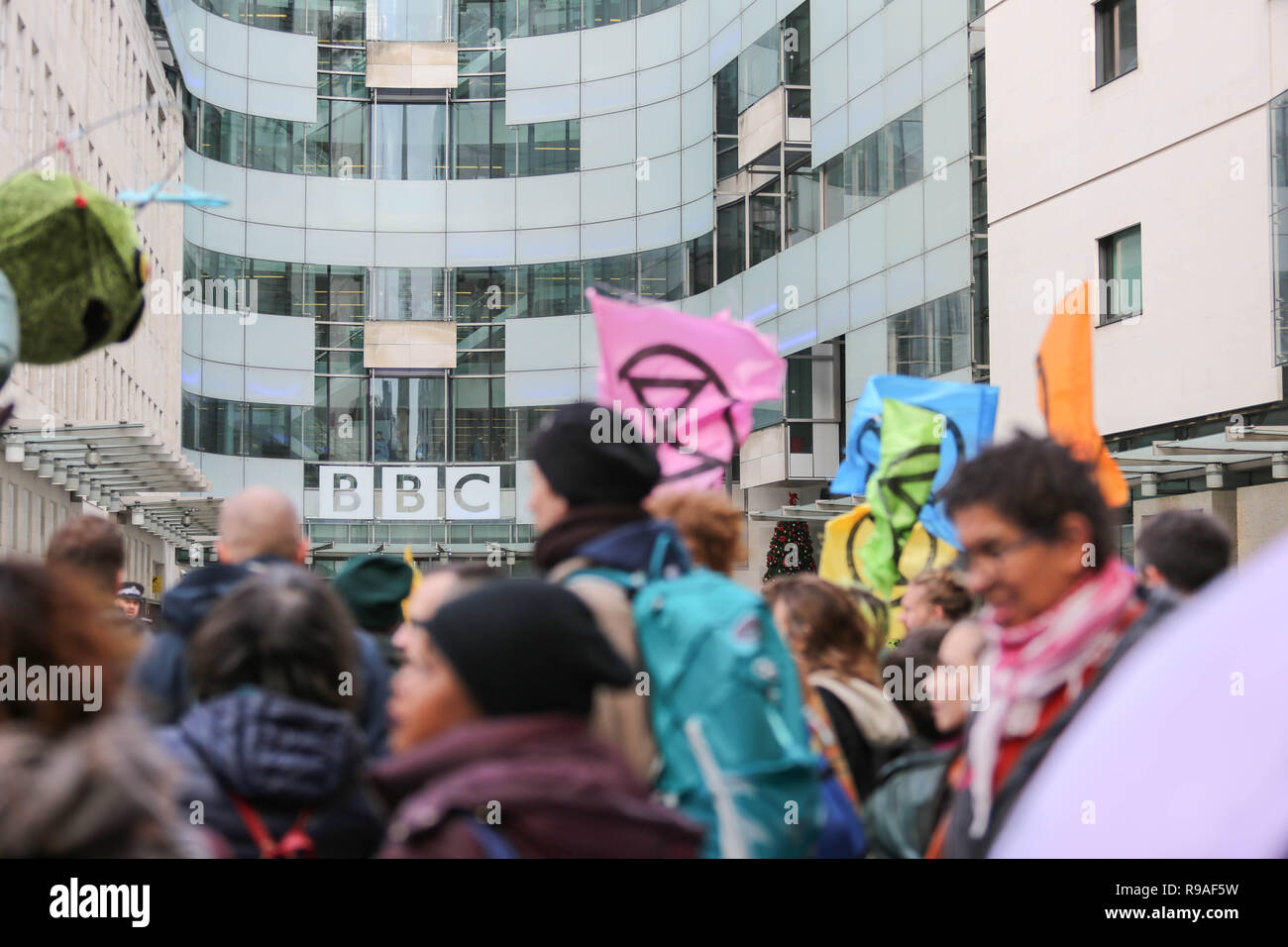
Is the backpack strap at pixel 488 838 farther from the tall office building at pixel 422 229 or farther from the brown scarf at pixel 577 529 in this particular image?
the tall office building at pixel 422 229

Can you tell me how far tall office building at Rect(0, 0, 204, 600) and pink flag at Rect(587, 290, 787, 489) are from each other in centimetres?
700

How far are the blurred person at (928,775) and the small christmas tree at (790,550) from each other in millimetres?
24844

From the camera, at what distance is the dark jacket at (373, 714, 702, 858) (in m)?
2.34

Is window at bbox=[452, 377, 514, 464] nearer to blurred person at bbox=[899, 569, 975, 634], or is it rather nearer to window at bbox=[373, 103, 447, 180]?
window at bbox=[373, 103, 447, 180]

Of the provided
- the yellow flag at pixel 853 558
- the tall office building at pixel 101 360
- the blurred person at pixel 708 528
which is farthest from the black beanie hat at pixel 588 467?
the tall office building at pixel 101 360

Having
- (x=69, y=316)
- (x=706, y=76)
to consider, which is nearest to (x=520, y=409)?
(x=706, y=76)

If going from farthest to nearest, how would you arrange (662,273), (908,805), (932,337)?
(662,273) → (932,337) → (908,805)

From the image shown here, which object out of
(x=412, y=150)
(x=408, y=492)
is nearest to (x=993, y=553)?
(x=408, y=492)

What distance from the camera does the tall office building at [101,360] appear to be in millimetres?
20359

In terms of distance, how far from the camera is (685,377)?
24.4 ft

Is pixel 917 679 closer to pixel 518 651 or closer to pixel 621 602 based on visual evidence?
pixel 621 602

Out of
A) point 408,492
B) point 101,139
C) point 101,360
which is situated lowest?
point 408,492

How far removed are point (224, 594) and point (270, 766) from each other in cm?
87

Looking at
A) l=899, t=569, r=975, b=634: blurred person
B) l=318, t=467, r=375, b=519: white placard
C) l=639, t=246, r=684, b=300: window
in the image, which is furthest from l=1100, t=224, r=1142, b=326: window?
l=318, t=467, r=375, b=519: white placard
